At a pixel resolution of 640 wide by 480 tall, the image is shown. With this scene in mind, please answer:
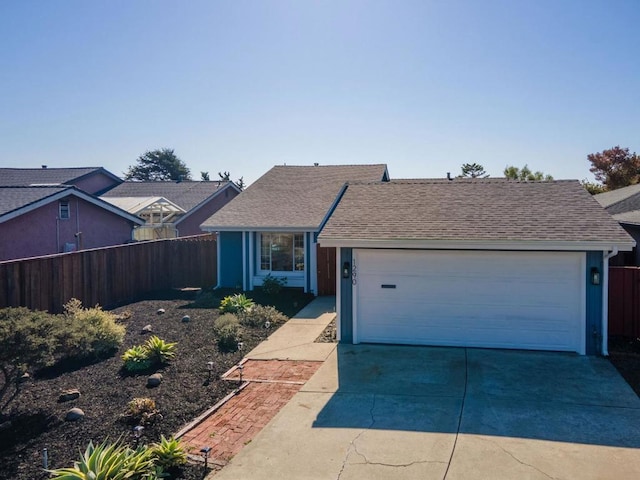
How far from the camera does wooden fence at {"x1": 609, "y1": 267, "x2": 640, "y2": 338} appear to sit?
1062 centimetres

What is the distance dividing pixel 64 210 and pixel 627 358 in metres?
19.1

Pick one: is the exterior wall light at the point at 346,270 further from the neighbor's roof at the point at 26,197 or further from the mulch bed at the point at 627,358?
the neighbor's roof at the point at 26,197

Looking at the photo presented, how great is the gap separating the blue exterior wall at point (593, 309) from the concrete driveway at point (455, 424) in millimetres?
443

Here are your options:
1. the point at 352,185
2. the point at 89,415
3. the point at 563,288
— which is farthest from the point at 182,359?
the point at 563,288

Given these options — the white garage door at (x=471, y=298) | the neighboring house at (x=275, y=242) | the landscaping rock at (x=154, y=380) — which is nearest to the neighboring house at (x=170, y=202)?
the neighboring house at (x=275, y=242)

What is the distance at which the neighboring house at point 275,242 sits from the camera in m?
17.2

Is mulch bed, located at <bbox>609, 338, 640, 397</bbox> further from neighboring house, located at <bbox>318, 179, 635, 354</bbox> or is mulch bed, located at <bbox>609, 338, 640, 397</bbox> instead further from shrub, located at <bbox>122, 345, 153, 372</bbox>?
shrub, located at <bbox>122, 345, 153, 372</bbox>

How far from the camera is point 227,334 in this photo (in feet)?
36.0

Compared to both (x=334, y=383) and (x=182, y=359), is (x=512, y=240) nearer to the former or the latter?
(x=334, y=383)

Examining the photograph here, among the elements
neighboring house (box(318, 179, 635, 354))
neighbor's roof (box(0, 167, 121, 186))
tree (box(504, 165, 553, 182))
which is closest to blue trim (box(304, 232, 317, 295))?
neighboring house (box(318, 179, 635, 354))

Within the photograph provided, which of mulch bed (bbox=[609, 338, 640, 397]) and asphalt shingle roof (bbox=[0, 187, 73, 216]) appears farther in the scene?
asphalt shingle roof (bbox=[0, 187, 73, 216])

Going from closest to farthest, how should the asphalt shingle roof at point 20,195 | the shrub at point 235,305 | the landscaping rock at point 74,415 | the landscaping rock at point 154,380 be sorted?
1. the landscaping rock at point 74,415
2. the landscaping rock at point 154,380
3. the shrub at point 235,305
4. the asphalt shingle roof at point 20,195

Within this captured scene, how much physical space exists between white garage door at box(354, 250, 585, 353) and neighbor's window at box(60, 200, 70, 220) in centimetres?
1378

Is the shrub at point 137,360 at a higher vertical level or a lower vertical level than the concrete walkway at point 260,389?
higher
